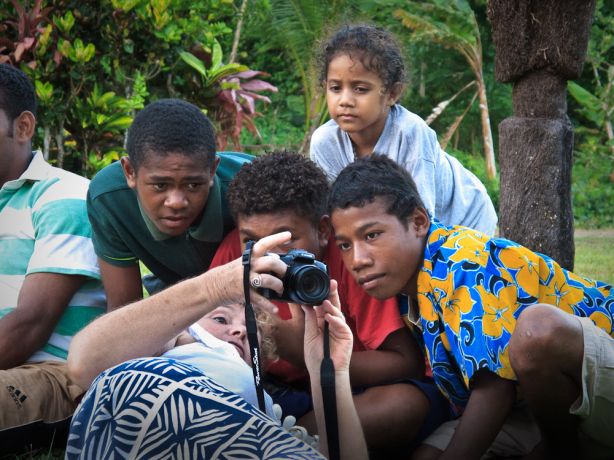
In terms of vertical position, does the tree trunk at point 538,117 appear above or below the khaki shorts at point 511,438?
above

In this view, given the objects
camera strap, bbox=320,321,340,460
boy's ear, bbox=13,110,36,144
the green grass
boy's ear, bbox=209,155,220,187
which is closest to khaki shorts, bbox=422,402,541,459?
camera strap, bbox=320,321,340,460

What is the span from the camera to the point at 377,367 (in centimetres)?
284

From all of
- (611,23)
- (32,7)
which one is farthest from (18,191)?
(611,23)

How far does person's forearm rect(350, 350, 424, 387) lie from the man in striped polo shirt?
3.33ft

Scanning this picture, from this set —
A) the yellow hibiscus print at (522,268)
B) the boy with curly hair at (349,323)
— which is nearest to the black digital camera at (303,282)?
the boy with curly hair at (349,323)

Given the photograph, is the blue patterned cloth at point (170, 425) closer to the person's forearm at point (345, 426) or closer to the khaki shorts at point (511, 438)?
the person's forearm at point (345, 426)

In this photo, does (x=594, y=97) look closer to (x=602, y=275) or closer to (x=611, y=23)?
(x=611, y=23)

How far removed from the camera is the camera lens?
7.66 ft

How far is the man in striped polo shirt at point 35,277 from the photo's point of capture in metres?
3.01

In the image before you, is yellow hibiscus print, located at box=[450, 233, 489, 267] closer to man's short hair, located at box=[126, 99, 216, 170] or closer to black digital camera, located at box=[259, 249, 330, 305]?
black digital camera, located at box=[259, 249, 330, 305]

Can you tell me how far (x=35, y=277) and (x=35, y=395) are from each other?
496 mm

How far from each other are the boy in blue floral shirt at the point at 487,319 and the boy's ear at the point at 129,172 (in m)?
0.87

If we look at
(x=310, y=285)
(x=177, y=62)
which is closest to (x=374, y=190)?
(x=310, y=285)

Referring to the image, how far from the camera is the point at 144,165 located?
3.18 m
